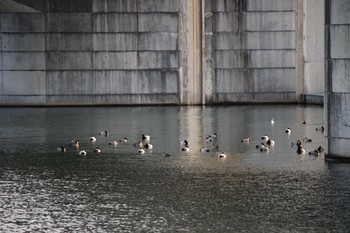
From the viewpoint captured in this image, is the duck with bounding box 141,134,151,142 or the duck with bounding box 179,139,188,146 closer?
the duck with bounding box 179,139,188,146

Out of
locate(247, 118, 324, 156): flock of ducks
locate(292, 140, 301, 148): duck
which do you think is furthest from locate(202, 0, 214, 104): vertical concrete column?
locate(292, 140, 301, 148): duck

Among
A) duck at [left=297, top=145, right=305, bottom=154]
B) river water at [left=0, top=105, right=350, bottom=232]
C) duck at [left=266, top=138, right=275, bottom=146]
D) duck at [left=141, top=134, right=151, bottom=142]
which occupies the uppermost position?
duck at [left=141, top=134, right=151, bottom=142]

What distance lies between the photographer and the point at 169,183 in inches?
713

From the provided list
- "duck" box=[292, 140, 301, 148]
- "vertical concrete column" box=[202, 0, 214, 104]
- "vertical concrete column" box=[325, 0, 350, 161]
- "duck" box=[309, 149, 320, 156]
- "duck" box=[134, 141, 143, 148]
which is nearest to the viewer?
"vertical concrete column" box=[325, 0, 350, 161]

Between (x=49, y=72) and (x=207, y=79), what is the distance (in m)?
6.17

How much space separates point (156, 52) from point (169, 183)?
2457cm

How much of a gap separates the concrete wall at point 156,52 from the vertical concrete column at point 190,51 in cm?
4

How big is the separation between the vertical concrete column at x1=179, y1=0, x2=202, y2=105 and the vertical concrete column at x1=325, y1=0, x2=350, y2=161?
22.3 meters

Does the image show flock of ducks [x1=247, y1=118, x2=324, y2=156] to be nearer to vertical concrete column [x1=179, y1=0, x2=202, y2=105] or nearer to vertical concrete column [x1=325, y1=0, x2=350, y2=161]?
vertical concrete column [x1=325, y1=0, x2=350, y2=161]

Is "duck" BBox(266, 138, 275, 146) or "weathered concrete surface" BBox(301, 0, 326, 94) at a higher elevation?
"weathered concrete surface" BBox(301, 0, 326, 94)

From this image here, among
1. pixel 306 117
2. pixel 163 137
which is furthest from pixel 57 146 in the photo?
pixel 306 117

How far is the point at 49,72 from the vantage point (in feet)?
138

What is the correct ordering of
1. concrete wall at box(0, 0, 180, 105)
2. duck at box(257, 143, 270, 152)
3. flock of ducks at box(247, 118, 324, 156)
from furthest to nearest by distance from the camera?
concrete wall at box(0, 0, 180, 105), duck at box(257, 143, 270, 152), flock of ducks at box(247, 118, 324, 156)

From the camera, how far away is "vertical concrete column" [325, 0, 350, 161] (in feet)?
65.9
